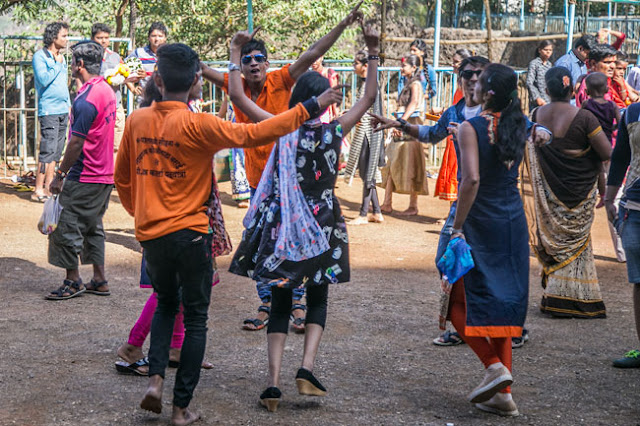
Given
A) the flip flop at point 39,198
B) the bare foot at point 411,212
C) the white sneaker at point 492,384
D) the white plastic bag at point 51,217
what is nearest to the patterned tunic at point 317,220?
the white sneaker at point 492,384

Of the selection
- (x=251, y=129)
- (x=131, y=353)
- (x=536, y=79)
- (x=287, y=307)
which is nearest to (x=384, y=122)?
(x=287, y=307)

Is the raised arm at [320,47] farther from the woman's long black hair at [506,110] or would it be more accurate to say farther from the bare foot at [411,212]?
the bare foot at [411,212]

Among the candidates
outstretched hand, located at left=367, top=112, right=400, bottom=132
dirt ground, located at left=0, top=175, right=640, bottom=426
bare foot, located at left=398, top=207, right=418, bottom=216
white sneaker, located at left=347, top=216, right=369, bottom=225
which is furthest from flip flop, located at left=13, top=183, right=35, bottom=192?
outstretched hand, located at left=367, top=112, right=400, bottom=132

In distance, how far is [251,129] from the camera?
12.5 ft

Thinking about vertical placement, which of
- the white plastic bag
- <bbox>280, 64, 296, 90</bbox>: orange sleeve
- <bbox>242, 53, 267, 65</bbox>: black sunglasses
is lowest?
the white plastic bag

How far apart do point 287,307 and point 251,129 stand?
1.10m

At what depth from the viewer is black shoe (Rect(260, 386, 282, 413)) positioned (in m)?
4.26

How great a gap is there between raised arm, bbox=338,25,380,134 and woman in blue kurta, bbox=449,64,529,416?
0.52 meters

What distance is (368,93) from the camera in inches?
179

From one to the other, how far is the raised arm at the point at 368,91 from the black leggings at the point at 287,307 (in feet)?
2.86

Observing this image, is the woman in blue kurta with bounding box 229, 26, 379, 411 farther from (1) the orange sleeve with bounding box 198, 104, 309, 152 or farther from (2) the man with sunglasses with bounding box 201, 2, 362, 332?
(2) the man with sunglasses with bounding box 201, 2, 362, 332

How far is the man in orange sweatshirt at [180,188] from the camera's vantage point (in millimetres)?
3861

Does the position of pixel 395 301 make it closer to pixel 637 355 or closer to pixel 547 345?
pixel 547 345

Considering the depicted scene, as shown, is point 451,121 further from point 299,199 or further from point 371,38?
point 299,199
